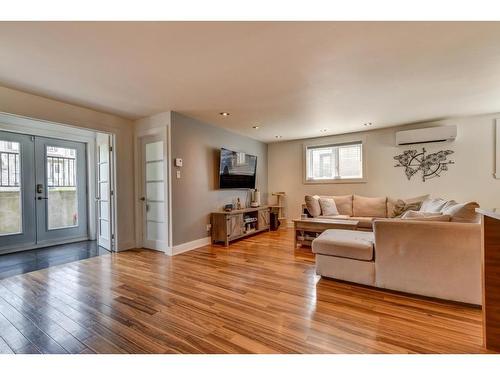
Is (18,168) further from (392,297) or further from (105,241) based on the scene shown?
(392,297)

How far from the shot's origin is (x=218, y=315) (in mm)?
1930

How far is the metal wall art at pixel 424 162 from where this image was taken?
14.9ft

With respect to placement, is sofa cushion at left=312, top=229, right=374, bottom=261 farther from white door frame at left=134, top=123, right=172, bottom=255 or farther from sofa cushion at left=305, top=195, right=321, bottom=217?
white door frame at left=134, top=123, right=172, bottom=255

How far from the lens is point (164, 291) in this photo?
7.88 ft

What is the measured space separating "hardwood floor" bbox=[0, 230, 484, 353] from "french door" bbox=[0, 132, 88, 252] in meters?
1.72

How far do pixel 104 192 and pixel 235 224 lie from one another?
2403 mm

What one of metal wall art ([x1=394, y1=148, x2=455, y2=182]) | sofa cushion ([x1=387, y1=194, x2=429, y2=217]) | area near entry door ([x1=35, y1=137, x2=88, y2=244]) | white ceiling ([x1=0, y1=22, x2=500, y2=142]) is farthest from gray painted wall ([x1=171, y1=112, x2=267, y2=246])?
metal wall art ([x1=394, y1=148, x2=455, y2=182])

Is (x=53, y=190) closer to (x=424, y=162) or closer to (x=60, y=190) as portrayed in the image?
(x=60, y=190)

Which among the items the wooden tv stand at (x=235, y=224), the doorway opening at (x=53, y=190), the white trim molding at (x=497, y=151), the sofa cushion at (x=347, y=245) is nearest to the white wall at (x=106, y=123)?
the doorway opening at (x=53, y=190)

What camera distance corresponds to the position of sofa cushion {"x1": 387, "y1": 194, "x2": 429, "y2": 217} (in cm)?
430

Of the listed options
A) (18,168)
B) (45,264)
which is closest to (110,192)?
(45,264)

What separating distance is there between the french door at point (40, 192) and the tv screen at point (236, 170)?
2.96 metres

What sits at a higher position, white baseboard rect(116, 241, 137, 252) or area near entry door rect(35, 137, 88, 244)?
area near entry door rect(35, 137, 88, 244)
